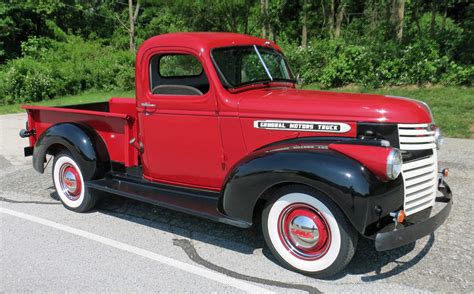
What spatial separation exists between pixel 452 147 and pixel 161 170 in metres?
5.25

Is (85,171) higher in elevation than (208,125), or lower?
lower

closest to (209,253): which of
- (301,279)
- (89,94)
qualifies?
(301,279)

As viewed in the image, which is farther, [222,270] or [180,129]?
[180,129]

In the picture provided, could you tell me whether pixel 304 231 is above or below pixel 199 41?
below

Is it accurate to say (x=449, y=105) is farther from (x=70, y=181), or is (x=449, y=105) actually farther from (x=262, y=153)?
(x=70, y=181)

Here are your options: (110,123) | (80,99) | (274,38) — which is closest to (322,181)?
(110,123)

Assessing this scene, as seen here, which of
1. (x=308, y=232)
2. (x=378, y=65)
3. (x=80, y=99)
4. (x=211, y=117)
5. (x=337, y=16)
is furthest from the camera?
(x=337, y=16)

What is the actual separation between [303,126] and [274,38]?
58.5 ft

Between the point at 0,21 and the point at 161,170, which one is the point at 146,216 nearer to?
the point at 161,170

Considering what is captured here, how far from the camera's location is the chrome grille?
336 cm

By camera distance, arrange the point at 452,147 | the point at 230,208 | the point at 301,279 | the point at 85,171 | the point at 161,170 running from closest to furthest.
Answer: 1. the point at 301,279
2. the point at 230,208
3. the point at 161,170
4. the point at 85,171
5. the point at 452,147

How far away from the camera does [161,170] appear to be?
14.9 feet

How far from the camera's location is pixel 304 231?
11.2 feet

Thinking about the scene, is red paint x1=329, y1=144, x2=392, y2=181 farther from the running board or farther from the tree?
the tree
